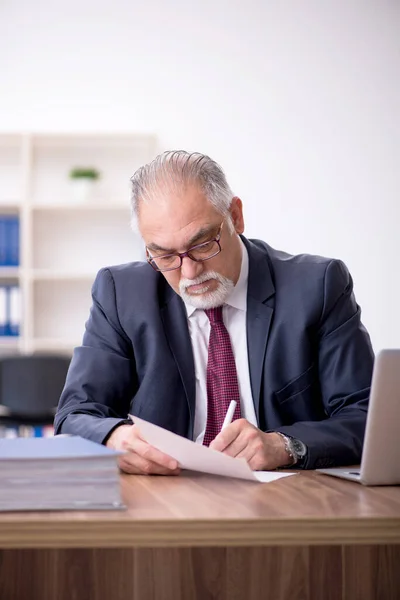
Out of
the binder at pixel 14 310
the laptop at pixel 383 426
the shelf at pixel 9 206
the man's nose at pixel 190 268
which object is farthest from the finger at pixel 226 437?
the shelf at pixel 9 206

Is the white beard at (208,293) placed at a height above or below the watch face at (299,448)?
above

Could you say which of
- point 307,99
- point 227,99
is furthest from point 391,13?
point 227,99

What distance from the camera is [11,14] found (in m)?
5.05

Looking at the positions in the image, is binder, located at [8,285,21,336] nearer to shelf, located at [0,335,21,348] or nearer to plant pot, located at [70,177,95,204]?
shelf, located at [0,335,21,348]

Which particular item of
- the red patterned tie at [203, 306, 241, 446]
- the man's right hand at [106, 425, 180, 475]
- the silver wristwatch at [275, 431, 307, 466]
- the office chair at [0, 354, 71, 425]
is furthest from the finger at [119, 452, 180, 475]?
the office chair at [0, 354, 71, 425]

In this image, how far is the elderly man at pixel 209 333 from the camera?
1.77 metres

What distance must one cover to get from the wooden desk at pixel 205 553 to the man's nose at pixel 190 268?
772mm

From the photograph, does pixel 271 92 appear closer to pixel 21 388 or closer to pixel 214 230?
pixel 21 388

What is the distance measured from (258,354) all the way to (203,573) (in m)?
0.83

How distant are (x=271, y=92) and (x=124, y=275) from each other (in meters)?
3.47

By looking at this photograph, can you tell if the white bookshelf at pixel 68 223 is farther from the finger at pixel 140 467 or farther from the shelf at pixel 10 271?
the finger at pixel 140 467

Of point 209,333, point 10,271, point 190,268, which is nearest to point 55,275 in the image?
point 10,271

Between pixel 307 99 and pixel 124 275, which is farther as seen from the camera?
pixel 307 99

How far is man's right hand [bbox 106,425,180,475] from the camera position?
52.7 inches
